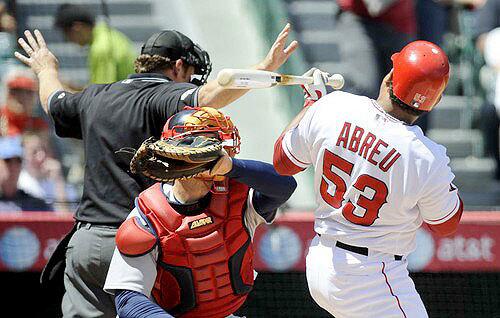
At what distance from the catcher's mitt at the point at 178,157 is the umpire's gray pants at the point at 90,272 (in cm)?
85

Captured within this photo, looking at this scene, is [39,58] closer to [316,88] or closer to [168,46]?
[168,46]

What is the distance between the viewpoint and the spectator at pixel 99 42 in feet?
18.6

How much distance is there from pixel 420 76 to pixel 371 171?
13.7 inches

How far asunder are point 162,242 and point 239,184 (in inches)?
13.6

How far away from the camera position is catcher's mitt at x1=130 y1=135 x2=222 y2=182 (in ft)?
9.23

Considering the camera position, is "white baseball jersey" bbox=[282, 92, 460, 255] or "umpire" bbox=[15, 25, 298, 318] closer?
"white baseball jersey" bbox=[282, 92, 460, 255]

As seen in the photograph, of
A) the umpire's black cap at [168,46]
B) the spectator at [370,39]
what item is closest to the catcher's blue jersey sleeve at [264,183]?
the umpire's black cap at [168,46]

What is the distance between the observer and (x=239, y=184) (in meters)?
3.20

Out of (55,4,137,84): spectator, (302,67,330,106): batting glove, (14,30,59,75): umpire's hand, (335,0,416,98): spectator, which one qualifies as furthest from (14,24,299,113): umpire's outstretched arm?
(335,0,416,98): spectator

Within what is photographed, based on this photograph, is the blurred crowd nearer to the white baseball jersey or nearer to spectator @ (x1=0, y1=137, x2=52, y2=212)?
spectator @ (x1=0, y1=137, x2=52, y2=212)

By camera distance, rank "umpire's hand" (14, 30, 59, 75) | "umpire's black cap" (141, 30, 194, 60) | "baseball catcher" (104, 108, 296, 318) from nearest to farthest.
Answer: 1. "baseball catcher" (104, 108, 296, 318)
2. "umpire's black cap" (141, 30, 194, 60)
3. "umpire's hand" (14, 30, 59, 75)

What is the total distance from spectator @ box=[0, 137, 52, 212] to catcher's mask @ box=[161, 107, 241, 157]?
232 cm

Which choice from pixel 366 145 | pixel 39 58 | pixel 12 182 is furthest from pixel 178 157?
pixel 12 182

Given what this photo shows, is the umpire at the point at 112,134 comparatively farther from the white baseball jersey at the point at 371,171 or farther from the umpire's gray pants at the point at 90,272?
the white baseball jersey at the point at 371,171
